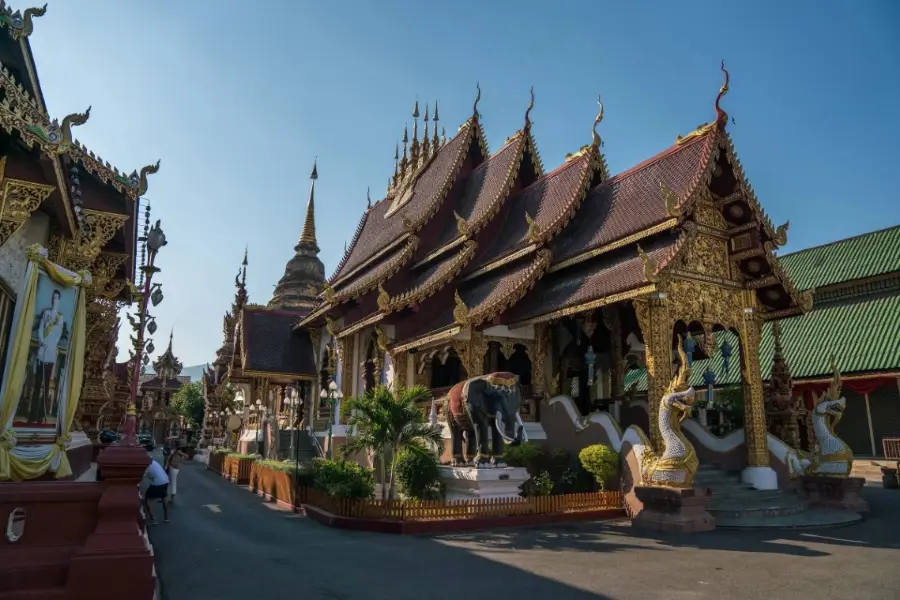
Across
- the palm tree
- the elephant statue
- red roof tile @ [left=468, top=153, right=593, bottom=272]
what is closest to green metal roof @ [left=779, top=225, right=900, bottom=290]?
red roof tile @ [left=468, top=153, right=593, bottom=272]

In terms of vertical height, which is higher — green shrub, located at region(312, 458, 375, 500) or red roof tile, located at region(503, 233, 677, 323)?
red roof tile, located at region(503, 233, 677, 323)

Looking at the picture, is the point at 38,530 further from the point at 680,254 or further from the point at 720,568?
the point at 680,254

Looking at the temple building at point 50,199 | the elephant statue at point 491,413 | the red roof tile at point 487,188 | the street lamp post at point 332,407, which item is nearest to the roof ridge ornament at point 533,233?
the red roof tile at point 487,188

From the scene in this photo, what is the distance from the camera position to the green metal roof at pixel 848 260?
907 inches

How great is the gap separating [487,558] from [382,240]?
14.6 metres

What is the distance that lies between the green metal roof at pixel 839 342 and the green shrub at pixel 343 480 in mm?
10536

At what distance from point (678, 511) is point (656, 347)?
2.95m

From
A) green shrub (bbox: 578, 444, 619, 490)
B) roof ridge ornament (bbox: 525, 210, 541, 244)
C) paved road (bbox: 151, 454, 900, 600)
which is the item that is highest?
roof ridge ornament (bbox: 525, 210, 541, 244)

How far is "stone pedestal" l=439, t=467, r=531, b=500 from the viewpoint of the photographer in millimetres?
10594

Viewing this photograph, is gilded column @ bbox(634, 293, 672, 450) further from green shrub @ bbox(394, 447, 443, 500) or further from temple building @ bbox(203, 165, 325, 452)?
temple building @ bbox(203, 165, 325, 452)

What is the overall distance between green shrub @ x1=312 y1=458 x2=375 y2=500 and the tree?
47645 mm

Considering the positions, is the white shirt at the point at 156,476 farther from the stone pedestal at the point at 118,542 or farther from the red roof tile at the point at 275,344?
the red roof tile at the point at 275,344

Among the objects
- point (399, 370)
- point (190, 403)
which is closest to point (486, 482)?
point (399, 370)

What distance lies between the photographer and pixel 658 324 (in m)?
11.4
